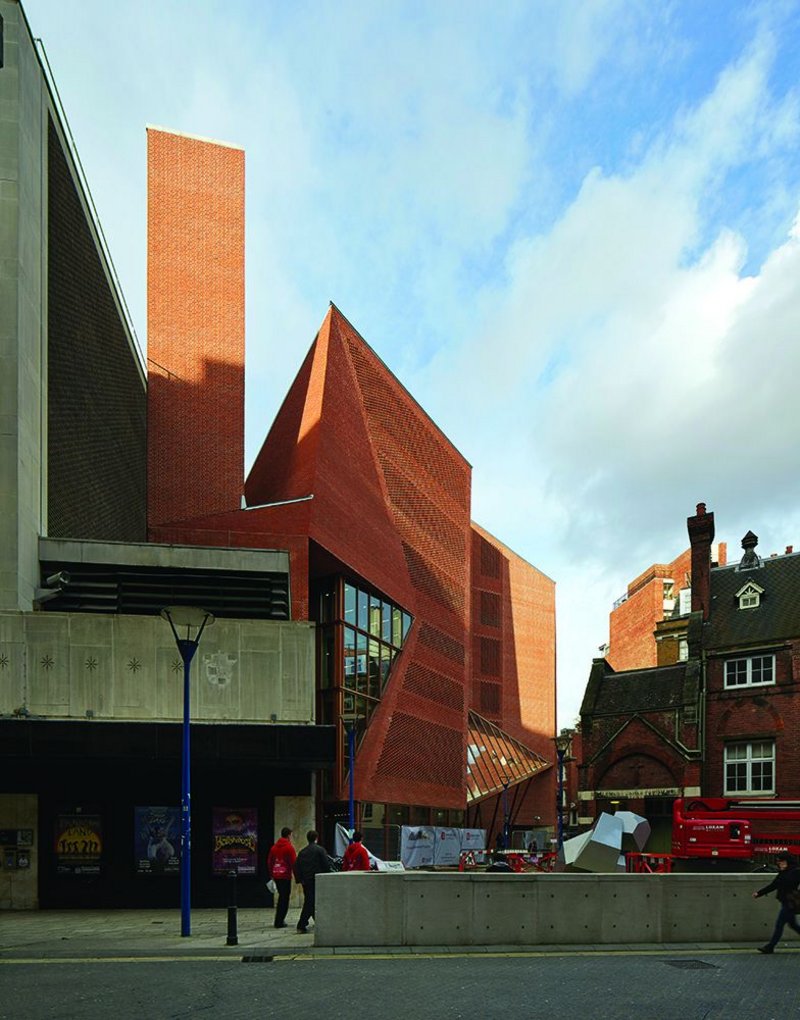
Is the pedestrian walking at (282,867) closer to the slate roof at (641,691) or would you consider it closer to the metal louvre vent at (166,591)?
the metal louvre vent at (166,591)

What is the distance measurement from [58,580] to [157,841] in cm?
682

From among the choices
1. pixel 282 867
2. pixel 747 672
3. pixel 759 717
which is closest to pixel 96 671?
pixel 282 867

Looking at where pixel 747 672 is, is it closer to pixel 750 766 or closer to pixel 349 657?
pixel 750 766

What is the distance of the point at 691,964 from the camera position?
17.1 meters

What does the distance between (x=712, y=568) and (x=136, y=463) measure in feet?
88.7

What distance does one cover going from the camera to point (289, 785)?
29.3 meters

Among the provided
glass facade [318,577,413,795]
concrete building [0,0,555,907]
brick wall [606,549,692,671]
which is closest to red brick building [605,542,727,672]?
brick wall [606,549,692,671]

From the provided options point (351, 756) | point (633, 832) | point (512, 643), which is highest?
point (512, 643)

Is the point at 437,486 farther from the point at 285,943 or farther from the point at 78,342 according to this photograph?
the point at 285,943

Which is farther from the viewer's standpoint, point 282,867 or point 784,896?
point 282,867

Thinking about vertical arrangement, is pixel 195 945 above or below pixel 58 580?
below

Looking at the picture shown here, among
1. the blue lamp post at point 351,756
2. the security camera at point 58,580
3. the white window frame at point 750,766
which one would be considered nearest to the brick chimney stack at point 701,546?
the white window frame at point 750,766

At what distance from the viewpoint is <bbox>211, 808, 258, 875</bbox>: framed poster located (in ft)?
93.9

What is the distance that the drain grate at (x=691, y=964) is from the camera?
54.7ft
